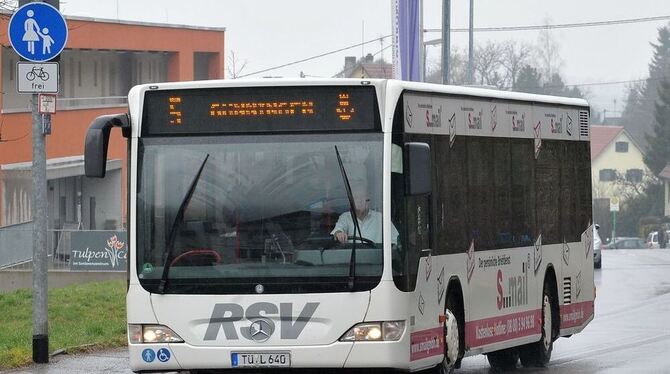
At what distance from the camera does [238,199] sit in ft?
40.3

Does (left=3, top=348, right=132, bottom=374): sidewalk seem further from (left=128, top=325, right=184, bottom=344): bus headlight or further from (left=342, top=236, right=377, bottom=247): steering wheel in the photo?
(left=342, top=236, right=377, bottom=247): steering wheel

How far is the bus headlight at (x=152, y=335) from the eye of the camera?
12266 millimetres

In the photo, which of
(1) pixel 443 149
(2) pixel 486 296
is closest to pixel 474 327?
(2) pixel 486 296

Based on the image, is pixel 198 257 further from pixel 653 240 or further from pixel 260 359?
pixel 653 240

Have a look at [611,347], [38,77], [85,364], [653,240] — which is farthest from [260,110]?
[653,240]

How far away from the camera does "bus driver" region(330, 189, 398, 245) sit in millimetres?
12070

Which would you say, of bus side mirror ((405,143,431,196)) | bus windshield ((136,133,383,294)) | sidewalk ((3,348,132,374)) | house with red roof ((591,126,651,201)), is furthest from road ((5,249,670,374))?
house with red roof ((591,126,651,201))

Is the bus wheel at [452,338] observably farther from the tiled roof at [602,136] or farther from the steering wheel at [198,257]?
the tiled roof at [602,136]

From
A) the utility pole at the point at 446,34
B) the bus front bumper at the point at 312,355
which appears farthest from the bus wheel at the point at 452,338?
the utility pole at the point at 446,34

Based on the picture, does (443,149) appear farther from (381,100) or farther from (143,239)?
(143,239)

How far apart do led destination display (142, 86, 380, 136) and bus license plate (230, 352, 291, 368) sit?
172cm

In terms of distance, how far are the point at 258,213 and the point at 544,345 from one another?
506cm

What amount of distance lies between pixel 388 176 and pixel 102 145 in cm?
215

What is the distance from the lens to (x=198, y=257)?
1229cm
